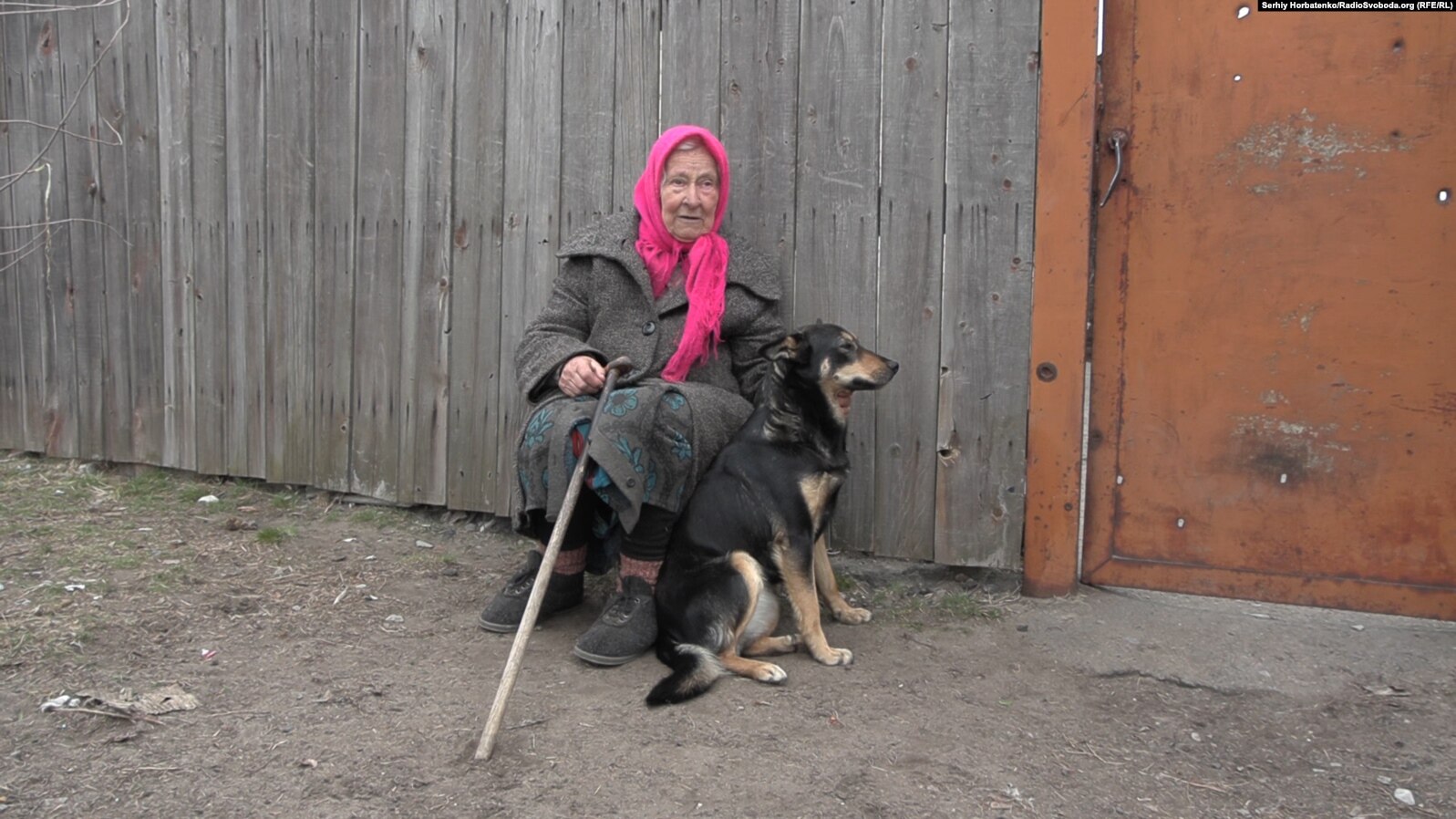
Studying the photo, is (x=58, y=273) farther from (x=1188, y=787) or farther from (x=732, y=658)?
(x=1188, y=787)

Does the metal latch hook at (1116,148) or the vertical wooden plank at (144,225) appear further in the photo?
the vertical wooden plank at (144,225)

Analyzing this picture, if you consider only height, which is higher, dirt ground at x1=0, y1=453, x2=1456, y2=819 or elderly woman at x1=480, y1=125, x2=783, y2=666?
elderly woman at x1=480, y1=125, x2=783, y2=666

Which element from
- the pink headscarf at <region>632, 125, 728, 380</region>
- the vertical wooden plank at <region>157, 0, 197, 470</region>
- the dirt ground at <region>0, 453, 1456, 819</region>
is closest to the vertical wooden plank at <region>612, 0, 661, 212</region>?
the pink headscarf at <region>632, 125, 728, 380</region>

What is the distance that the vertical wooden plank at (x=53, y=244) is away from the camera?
5.02m

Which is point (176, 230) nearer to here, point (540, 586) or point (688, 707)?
point (540, 586)

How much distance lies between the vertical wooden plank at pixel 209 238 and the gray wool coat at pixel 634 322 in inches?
80.2

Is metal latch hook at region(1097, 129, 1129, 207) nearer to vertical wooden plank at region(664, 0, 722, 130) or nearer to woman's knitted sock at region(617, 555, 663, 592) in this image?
vertical wooden plank at region(664, 0, 722, 130)

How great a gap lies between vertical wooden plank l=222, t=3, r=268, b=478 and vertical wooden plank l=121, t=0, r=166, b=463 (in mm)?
454

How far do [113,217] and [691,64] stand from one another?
3112 mm

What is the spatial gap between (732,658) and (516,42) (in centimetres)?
254

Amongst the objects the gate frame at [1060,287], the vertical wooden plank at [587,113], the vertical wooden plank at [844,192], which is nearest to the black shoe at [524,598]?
the vertical wooden plank at [844,192]

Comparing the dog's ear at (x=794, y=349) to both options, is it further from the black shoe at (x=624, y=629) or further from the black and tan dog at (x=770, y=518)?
the black shoe at (x=624, y=629)

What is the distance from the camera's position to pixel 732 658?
300 centimetres

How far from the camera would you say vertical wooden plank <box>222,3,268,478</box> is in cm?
452
